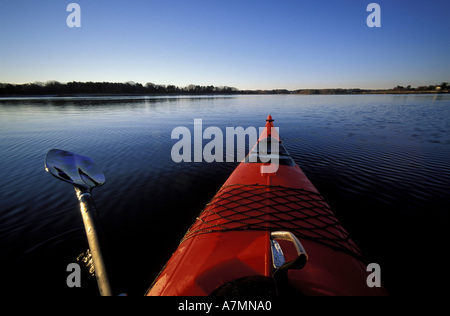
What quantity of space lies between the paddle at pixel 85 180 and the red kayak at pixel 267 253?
0.83 meters

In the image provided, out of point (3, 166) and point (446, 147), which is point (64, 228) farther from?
point (446, 147)

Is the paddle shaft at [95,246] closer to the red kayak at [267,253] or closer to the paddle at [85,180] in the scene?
the paddle at [85,180]

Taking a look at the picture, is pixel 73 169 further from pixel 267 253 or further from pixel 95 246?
pixel 267 253

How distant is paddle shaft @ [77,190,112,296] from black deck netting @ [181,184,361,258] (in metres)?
1.47

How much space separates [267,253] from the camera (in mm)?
1977

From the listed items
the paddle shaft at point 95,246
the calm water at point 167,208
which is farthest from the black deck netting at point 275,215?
the calm water at point 167,208

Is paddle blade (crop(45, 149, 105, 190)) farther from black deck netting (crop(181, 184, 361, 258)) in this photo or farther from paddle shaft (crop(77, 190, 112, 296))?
black deck netting (crop(181, 184, 361, 258))

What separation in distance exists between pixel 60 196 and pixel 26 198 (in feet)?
3.25

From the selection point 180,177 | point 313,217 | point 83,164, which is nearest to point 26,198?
point 180,177

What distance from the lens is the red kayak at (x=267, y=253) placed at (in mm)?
1685

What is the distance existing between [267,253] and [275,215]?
3.58ft

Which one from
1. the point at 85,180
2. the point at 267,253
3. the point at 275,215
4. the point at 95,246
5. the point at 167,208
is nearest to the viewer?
the point at 95,246

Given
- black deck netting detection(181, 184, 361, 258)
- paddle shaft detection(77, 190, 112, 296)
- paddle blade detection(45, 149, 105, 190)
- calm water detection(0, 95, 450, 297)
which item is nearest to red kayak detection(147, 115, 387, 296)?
black deck netting detection(181, 184, 361, 258)

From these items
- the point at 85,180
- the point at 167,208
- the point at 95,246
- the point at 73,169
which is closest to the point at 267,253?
the point at 95,246
